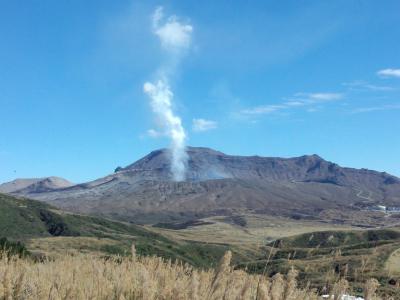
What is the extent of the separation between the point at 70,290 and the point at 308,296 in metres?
2.43

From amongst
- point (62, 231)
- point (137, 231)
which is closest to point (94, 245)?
point (62, 231)

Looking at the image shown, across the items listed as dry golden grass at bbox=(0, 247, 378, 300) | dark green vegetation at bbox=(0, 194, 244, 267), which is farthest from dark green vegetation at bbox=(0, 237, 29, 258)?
dark green vegetation at bbox=(0, 194, 244, 267)

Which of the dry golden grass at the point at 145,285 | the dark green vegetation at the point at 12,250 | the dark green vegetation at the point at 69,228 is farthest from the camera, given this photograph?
the dark green vegetation at the point at 69,228

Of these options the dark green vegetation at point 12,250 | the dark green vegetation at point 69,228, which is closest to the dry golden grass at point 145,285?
the dark green vegetation at point 12,250

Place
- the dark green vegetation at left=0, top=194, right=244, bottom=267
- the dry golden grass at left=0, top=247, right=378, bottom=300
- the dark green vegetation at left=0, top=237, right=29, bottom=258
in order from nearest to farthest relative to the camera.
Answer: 1. the dry golden grass at left=0, top=247, right=378, bottom=300
2. the dark green vegetation at left=0, top=237, right=29, bottom=258
3. the dark green vegetation at left=0, top=194, right=244, bottom=267

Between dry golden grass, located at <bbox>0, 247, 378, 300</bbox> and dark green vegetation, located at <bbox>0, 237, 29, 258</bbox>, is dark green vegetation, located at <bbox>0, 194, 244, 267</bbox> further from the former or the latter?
dry golden grass, located at <bbox>0, 247, 378, 300</bbox>

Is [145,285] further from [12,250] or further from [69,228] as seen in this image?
[69,228]

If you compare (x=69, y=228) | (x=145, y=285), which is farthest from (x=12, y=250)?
(x=69, y=228)

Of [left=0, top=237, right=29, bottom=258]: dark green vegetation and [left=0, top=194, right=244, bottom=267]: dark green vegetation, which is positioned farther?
[left=0, top=194, right=244, bottom=267]: dark green vegetation

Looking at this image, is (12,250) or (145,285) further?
(12,250)

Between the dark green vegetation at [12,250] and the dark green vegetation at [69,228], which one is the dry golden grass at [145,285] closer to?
the dark green vegetation at [12,250]

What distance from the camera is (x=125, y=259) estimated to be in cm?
782

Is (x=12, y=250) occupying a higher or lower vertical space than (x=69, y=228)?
lower

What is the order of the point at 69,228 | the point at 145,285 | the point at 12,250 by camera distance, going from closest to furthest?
1. the point at 145,285
2. the point at 12,250
3. the point at 69,228
